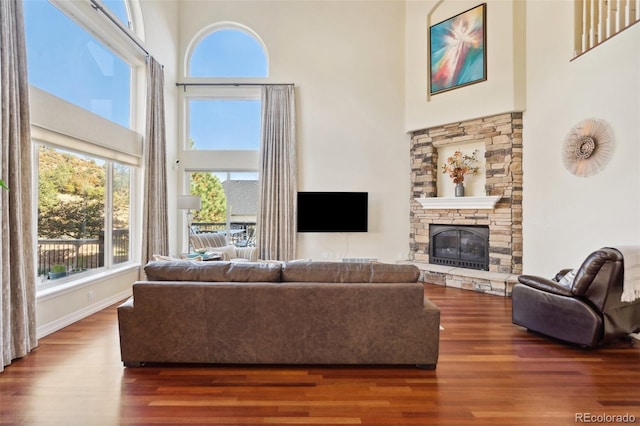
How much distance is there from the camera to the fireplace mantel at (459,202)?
5.78m

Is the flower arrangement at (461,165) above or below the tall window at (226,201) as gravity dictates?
above

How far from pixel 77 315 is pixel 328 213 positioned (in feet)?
14.5

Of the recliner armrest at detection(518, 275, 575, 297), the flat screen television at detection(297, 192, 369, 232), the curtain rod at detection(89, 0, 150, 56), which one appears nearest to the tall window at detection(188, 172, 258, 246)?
the flat screen television at detection(297, 192, 369, 232)

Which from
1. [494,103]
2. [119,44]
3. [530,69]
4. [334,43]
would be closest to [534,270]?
[494,103]

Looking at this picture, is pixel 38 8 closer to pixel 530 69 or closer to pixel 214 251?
pixel 214 251

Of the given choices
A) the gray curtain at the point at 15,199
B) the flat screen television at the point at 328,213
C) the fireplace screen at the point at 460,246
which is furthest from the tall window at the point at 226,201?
the gray curtain at the point at 15,199

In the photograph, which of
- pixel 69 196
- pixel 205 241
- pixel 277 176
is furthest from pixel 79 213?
pixel 277 176

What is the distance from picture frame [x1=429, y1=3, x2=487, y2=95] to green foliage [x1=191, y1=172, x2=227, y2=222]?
4822 mm

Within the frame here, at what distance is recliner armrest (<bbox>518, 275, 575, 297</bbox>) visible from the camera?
10.8 feet

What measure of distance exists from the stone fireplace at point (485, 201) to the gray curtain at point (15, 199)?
5728 mm

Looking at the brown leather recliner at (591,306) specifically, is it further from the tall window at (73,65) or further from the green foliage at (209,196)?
the green foliage at (209,196)

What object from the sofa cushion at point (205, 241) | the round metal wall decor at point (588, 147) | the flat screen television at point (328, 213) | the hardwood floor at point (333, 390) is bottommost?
the hardwood floor at point (333, 390)

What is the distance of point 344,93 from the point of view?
7137mm

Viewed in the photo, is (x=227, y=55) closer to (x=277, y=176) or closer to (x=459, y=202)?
(x=277, y=176)
